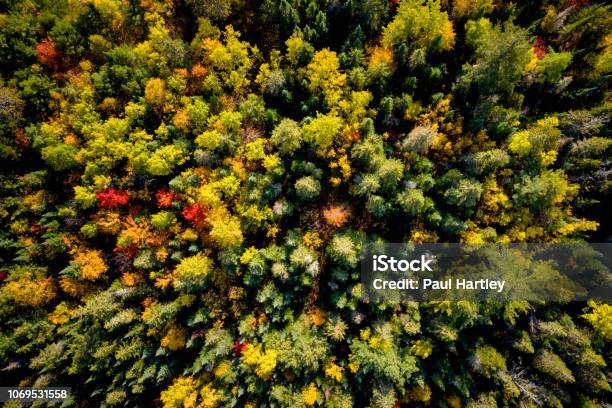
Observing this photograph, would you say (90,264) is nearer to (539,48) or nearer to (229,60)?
(229,60)

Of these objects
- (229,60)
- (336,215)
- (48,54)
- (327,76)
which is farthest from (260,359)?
(48,54)

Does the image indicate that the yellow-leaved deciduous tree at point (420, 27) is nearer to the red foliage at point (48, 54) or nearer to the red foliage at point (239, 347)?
the red foliage at point (239, 347)

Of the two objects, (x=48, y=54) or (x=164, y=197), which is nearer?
(x=164, y=197)

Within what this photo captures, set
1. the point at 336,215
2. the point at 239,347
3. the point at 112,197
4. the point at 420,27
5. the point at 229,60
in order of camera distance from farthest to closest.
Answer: the point at 112,197
the point at 239,347
the point at 336,215
the point at 229,60
the point at 420,27

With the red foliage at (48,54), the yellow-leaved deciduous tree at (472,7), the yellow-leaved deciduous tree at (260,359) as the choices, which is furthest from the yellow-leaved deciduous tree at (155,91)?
the yellow-leaved deciduous tree at (472,7)

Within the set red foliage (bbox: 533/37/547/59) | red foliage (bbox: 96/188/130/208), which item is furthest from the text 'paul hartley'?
red foliage (bbox: 96/188/130/208)

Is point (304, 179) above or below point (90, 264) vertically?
above
